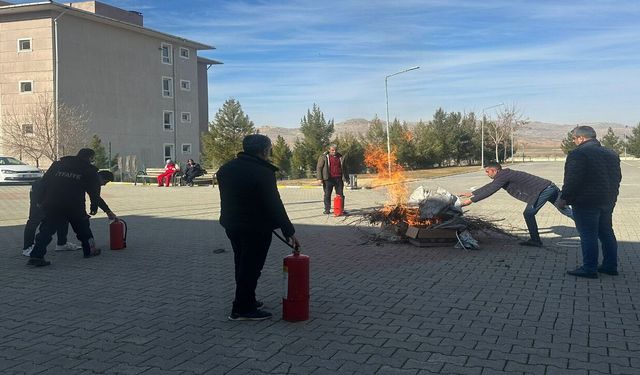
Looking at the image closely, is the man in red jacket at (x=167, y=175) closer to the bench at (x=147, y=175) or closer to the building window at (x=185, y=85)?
the bench at (x=147, y=175)

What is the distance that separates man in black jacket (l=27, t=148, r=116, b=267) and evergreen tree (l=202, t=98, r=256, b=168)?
93.8 ft

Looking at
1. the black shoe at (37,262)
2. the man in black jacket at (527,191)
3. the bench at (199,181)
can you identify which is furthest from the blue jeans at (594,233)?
the bench at (199,181)

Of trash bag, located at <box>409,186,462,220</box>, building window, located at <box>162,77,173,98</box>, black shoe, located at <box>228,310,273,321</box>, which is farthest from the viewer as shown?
building window, located at <box>162,77,173,98</box>

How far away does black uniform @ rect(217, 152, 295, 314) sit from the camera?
5133 mm

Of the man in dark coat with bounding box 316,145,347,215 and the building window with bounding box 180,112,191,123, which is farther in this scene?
the building window with bounding box 180,112,191,123

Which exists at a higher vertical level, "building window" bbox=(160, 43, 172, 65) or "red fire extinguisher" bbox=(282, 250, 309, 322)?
"building window" bbox=(160, 43, 172, 65)

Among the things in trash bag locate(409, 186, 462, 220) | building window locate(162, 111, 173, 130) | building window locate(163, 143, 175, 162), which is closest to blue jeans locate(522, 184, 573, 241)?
trash bag locate(409, 186, 462, 220)

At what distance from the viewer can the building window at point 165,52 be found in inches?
1922

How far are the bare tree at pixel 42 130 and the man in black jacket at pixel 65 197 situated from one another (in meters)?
29.0

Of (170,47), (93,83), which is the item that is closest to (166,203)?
(93,83)

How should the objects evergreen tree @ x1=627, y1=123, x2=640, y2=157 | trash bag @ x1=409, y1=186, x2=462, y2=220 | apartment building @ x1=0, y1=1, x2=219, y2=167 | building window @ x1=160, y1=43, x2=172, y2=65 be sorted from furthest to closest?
evergreen tree @ x1=627, y1=123, x2=640, y2=157 → building window @ x1=160, y1=43, x2=172, y2=65 → apartment building @ x1=0, y1=1, x2=219, y2=167 → trash bag @ x1=409, y1=186, x2=462, y2=220

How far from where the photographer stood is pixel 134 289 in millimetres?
6648

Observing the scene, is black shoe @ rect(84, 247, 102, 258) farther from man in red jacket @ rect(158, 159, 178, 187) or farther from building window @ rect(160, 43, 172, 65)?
building window @ rect(160, 43, 172, 65)

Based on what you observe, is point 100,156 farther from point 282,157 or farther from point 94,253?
point 94,253
